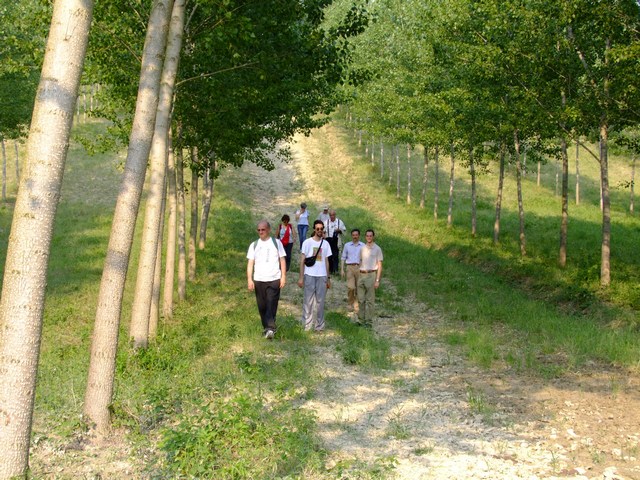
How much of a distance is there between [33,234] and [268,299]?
21.2ft

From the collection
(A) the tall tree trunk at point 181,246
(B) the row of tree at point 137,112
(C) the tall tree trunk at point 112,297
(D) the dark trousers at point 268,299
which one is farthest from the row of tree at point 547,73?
(C) the tall tree trunk at point 112,297

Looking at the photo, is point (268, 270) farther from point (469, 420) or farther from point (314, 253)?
point (469, 420)

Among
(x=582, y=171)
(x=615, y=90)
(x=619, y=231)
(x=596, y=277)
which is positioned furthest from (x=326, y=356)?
(x=582, y=171)

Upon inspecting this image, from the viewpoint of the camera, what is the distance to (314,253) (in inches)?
455

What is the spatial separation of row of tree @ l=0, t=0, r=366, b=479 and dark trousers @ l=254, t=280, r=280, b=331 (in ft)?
5.74

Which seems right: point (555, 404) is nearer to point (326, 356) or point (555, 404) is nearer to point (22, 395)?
point (326, 356)

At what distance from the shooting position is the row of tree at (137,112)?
14.5 ft

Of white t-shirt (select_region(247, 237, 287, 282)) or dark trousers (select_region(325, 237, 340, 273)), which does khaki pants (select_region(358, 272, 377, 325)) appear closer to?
white t-shirt (select_region(247, 237, 287, 282))

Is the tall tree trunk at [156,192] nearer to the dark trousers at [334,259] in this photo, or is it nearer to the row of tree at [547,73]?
the row of tree at [547,73]

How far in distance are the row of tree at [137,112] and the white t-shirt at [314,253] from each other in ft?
8.70

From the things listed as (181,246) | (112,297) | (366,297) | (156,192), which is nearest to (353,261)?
(366,297)

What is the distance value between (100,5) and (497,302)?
10298 mm

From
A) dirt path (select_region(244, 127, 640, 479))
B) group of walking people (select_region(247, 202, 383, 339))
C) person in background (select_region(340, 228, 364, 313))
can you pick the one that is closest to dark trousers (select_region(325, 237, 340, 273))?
group of walking people (select_region(247, 202, 383, 339))

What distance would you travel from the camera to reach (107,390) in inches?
246
